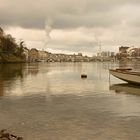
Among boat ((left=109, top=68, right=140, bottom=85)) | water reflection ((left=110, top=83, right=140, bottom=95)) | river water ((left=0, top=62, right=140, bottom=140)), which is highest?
boat ((left=109, top=68, right=140, bottom=85))

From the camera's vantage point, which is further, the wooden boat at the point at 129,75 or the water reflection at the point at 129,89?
the wooden boat at the point at 129,75

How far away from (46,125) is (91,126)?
290 centimetres

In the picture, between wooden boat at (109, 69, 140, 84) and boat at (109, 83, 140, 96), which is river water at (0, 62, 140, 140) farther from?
wooden boat at (109, 69, 140, 84)

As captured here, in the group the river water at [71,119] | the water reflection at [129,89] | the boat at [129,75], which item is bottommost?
the water reflection at [129,89]

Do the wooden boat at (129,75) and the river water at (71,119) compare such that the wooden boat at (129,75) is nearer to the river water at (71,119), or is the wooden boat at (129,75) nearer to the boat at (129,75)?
the boat at (129,75)

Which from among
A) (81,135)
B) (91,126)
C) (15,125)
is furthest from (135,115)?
(15,125)

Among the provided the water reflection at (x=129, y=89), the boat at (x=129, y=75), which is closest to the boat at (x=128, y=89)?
the water reflection at (x=129, y=89)

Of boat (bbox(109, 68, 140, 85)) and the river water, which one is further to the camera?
boat (bbox(109, 68, 140, 85))

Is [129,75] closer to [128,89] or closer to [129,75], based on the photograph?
[129,75]

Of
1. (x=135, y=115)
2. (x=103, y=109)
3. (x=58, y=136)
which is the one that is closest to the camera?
(x=58, y=136)

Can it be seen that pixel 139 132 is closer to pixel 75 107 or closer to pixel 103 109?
pixel 103 109

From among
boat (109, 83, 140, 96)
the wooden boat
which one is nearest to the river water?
boat (109, 83, 140, 96)

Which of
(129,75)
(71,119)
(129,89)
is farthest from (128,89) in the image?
(71,119)

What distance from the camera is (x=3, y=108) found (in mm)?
26953
